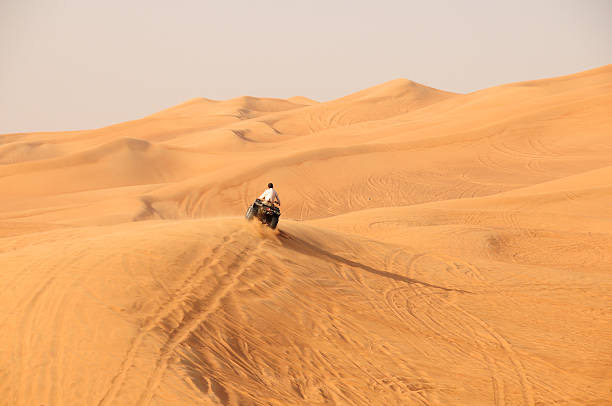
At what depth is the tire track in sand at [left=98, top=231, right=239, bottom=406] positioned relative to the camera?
659cm

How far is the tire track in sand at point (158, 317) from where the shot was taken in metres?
6.59

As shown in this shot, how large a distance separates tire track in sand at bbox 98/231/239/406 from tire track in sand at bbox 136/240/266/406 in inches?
12.1

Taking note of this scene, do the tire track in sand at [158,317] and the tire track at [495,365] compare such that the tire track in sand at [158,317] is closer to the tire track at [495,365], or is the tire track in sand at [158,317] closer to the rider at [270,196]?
the rider at [270,196]

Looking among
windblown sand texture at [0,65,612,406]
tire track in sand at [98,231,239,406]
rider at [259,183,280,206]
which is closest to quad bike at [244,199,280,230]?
rider at [259,183,280,206]

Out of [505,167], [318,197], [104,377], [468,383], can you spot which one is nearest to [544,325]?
[468,383]

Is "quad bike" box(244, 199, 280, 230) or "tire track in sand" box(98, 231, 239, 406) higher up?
"quad bike" box(244, 199, 280, 230)

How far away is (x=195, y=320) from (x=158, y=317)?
1.80 feet

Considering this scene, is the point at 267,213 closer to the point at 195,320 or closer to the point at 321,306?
the point at 321,306

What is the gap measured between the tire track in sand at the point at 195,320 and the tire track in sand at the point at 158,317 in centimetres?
31

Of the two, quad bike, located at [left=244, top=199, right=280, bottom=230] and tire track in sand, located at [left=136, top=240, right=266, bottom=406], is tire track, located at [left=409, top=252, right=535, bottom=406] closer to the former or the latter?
quad bike, located at [left=244, top=199, right=280, bottom=230]

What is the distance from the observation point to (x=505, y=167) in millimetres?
32562

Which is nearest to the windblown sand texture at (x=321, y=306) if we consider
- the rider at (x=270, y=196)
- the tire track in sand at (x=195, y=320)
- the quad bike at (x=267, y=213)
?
the tire track in sand at (x=195, y=320)

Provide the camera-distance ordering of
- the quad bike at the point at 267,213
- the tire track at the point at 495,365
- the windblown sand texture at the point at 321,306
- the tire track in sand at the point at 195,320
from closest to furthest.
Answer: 1. the tire track in sand at the point at 195,320
2. the windblown sand texture at the point at 321,306
3. the tire track at the point at 495,365
4. the quad bike at the point at 267,213

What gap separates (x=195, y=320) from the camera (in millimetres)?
8469
